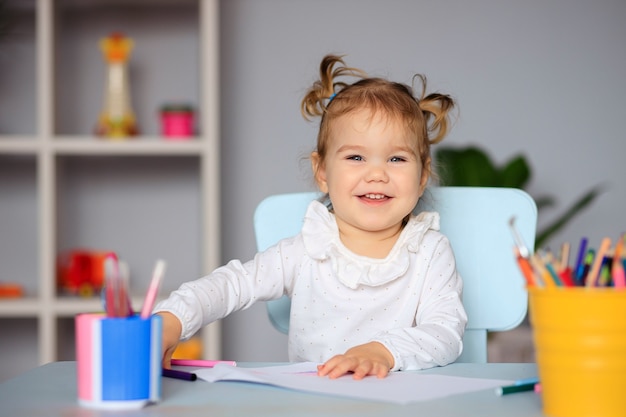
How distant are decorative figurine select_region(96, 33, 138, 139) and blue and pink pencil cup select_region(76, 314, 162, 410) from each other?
191 centimetres

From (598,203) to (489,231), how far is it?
1.67 meters

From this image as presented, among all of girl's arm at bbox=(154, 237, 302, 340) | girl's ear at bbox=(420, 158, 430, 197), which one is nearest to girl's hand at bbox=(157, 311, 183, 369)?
girl's arm at bbox=(154, 237, 302, 340)

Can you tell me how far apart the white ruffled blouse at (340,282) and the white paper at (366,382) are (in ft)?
0.92

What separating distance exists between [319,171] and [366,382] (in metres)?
0.58

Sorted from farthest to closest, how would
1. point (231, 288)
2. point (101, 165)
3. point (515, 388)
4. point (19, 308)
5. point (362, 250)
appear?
point (101, 165)
point (19, 308)
point (362, 250)
point (231, 288)
point (515, 388)

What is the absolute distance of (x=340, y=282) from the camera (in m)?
1.28

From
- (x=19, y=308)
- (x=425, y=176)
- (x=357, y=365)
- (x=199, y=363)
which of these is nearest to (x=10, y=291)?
(x=19, y=308)

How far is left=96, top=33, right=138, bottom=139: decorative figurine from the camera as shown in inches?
102

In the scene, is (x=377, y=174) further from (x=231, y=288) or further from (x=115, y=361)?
(x=115, y=361)

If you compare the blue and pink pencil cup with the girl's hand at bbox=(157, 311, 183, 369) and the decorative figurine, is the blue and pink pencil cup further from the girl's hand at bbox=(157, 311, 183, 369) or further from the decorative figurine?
the decorative figurine

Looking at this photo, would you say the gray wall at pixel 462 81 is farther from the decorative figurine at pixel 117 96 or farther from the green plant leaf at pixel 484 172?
the decorative figurine at pixel 117 96

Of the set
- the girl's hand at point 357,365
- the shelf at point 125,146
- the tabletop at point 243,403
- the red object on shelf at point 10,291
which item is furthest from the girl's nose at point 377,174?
the red object on shelf at point 10,291

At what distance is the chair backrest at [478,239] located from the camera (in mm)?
1336

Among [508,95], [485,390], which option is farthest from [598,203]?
[485,390]
